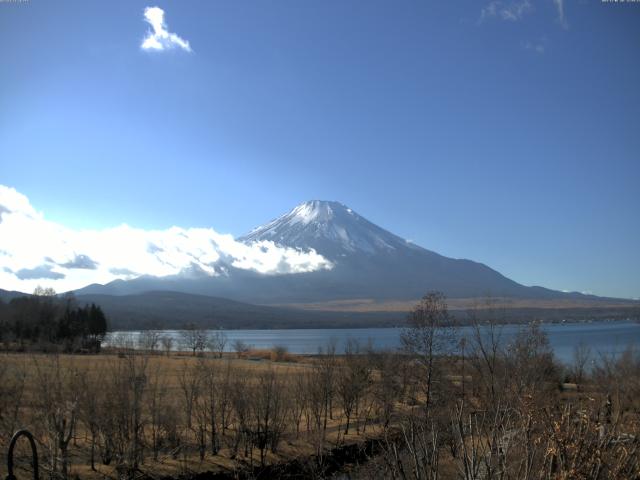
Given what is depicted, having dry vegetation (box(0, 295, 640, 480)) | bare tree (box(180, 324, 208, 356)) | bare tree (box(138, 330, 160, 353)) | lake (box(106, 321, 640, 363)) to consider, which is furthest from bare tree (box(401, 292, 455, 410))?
bare tree (box(180, 324, 208, 356))

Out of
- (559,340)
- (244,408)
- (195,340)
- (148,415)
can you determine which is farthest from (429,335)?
(559,340)

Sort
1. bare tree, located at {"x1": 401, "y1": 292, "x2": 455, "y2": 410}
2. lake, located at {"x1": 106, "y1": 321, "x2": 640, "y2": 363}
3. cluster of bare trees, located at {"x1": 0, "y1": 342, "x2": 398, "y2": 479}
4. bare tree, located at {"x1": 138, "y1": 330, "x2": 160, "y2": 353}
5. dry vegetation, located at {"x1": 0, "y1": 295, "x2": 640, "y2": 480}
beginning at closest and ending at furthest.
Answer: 1. dry vegetation, located at {"x1": 0, "y1": 295, "x2": 640, "y2": 480}
2. cluster of bare trees, located at {"x1": 0, "y1": 342, "x2": 398, "y2": 479}
3. bare tree, located at {"x1": 401, "y1": 292, "x2": 455, "y2": 410}
4. bare tree, located at {"x1": 138, "y1": 330, "x2": 160, "y2": 353}
5. lake, located at {"x1": 106, "y1": 321, "x2": 640, "y2": 363}

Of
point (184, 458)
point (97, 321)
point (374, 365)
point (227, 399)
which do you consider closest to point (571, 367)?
point (374, 365)

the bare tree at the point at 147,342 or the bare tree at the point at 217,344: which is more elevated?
the bare tree at the point at 147,342

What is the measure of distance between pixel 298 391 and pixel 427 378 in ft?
25.1

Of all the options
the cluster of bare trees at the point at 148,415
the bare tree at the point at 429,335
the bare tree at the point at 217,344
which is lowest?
the bare tree at the point at 217,344

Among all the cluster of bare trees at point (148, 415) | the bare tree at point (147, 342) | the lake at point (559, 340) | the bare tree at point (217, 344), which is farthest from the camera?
the bare tree at point (217, 344)

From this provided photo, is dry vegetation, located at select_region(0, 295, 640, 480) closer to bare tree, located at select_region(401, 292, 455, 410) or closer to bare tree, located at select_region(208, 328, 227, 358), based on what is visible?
bare tree, located at select_region(401, 292, 455, 410)

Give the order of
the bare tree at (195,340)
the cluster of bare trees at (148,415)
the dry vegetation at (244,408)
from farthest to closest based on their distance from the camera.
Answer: the bare tree at (195,340) < the cluster of bare trees at (148,415) < the dry vegetation at (244,408)

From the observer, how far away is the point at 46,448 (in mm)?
15555

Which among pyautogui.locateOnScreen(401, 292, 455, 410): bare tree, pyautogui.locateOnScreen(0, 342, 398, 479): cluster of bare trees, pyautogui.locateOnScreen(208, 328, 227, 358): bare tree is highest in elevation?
pyautogui.locateOnScreen(401, 292, 455, 410): bare tree

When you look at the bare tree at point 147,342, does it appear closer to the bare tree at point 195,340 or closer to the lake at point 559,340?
the lake at point 559,340

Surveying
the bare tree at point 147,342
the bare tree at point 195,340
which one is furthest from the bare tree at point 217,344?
the bare tree at point 147,342

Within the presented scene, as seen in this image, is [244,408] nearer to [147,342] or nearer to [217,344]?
[147,342]
